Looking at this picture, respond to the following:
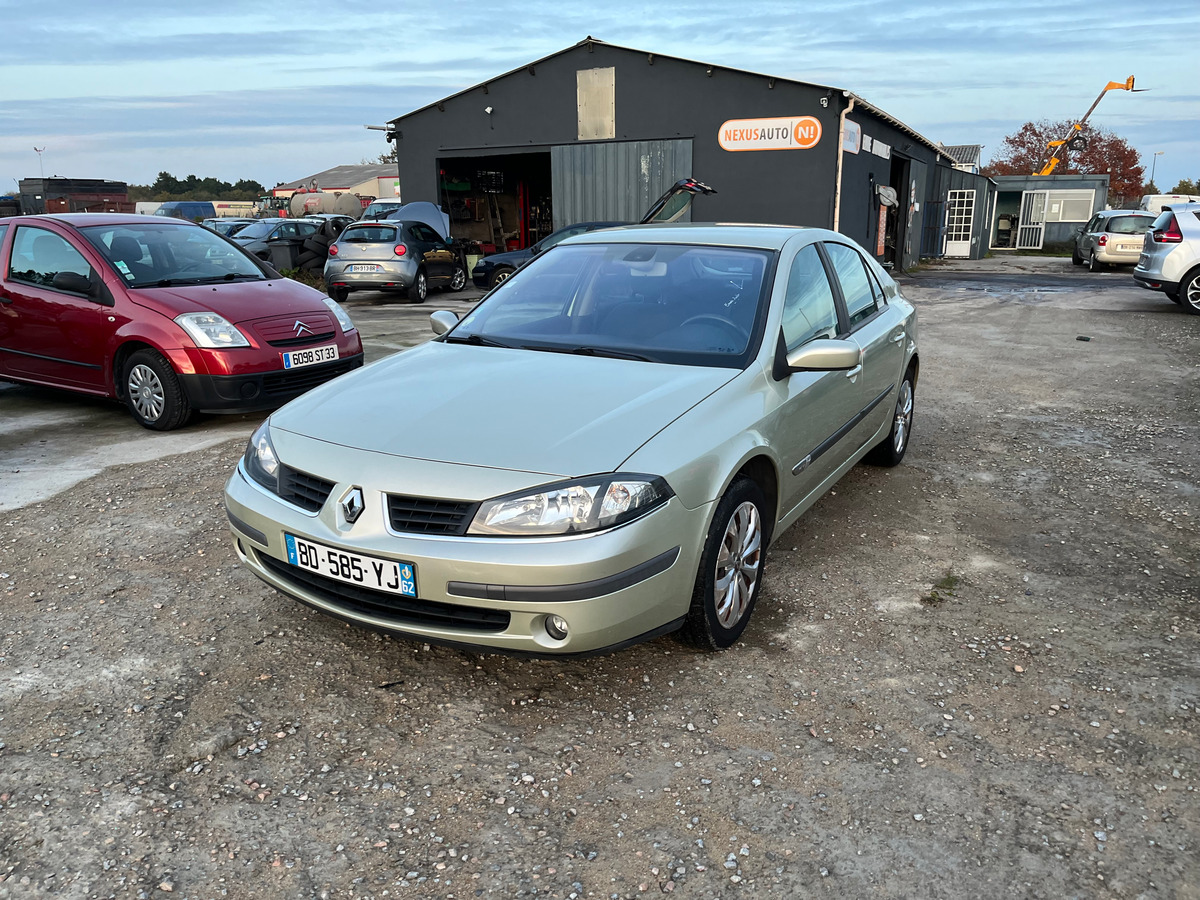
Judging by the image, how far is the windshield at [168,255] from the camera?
633 centimetres

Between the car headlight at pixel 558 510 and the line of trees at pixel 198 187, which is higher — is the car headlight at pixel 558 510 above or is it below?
below

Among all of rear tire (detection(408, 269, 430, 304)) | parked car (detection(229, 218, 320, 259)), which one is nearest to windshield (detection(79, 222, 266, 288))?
rear tire (detection(408, 269, 430, 304))

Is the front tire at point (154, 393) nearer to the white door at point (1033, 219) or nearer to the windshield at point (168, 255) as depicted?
the windshield at point (168, 255)

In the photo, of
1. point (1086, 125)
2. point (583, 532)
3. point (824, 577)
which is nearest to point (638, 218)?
point (824, 577)

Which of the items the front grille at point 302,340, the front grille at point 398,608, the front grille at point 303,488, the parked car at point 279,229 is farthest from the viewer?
the parked car at point 279,229

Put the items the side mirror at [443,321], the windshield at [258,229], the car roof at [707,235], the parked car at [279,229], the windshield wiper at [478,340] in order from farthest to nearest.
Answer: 1. the windshield at [258,229]
2. the parked car at [279,229]
3. the side mirror at [443,321]
4. the car roof at [707,235]
5. the windshield wiper at [478,340]

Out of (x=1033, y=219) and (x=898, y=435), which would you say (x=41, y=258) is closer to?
(x=898, y=435)

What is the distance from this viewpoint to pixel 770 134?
16375 millimetres

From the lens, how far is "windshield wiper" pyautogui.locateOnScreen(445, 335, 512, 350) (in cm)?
380

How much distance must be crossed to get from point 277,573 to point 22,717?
2.85ft

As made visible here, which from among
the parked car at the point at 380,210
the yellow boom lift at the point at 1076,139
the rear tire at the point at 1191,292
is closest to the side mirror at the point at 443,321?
the rear tire at the point at 1191,292

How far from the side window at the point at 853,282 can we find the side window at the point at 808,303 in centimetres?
23

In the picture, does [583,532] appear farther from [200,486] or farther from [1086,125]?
[1086,125]

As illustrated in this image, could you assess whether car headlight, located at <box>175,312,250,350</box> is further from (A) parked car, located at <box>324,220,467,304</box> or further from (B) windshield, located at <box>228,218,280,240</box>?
(B) windshield, located at <box>228,218,280,240</box>
